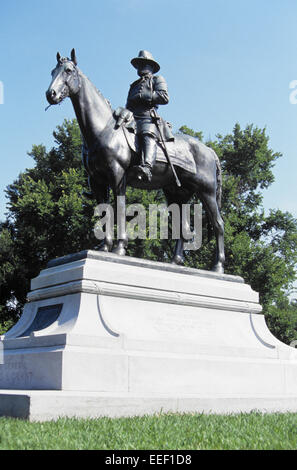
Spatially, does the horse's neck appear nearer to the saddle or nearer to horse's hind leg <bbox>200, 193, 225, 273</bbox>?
the saddle

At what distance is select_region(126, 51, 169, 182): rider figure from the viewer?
32.1ft

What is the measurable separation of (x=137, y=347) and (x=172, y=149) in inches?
166

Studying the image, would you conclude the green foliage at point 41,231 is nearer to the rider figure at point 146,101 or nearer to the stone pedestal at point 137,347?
the rider figure at point 146,101

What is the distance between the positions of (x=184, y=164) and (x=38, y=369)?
16.5 ft

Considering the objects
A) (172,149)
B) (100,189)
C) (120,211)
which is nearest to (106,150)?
(100,189)

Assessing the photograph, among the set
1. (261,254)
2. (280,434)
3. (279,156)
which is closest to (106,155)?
(280,434)

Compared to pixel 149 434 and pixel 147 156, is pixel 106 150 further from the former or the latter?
pixel 149 434

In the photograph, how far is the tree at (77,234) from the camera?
83.9 feet

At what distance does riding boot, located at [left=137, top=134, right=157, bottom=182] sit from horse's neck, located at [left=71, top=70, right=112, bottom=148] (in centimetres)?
80

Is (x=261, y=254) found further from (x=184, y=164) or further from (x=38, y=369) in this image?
(x=38, y=369)

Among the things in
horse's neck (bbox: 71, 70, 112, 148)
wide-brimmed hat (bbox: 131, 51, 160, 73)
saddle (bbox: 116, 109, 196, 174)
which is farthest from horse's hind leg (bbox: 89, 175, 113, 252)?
wide-brimmed hat (bbox: 131, 51, 160, 73)

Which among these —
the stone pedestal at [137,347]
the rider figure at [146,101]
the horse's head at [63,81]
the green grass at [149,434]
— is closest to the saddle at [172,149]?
the rider figure at [146,101]

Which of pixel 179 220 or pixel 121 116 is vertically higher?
pixel 121 116

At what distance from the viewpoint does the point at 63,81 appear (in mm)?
9133
